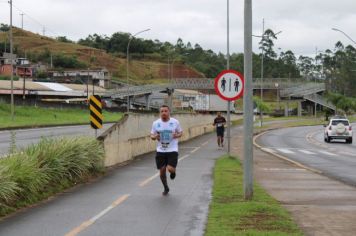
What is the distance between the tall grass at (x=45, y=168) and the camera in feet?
34.9

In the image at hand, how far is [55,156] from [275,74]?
174975 mm

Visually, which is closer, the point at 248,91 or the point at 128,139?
the point at 248,91

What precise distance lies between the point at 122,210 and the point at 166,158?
2462mm

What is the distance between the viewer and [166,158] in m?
12.7

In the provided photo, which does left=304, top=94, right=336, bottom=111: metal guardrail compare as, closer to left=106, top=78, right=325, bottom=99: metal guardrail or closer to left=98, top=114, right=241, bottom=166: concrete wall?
left=106, top=78, right=325, bottom=99: metal guardrail

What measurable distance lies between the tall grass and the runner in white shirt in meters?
2.24

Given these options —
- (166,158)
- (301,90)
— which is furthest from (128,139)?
(301,90)

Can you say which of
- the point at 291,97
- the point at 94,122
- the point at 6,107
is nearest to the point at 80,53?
the point at 291,97

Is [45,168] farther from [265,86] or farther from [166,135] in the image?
[265,86]

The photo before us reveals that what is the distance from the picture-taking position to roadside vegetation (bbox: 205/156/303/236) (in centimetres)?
833

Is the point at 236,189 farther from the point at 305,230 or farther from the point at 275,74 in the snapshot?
the point at 275,74

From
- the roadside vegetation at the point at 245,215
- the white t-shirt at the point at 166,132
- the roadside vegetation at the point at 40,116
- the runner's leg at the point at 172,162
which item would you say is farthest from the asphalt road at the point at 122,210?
the roadside vegetation at the point at 40,116

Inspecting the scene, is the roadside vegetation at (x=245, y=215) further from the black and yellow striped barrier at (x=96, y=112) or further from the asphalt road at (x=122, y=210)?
the black and yellow striped barrier at (x=96, y=112)

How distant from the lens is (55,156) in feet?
43.8
